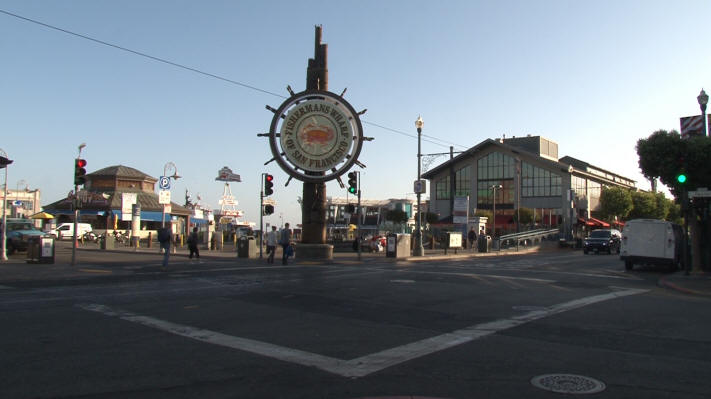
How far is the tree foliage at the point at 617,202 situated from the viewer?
7200 cm

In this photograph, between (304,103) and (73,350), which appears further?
(304,103)

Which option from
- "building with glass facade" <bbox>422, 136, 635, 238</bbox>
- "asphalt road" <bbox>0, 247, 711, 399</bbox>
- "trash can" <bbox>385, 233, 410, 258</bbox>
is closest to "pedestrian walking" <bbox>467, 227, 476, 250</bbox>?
"trash can" <bbox>385, 233, 410, 258</bbox>

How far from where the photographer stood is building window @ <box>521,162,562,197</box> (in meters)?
72.3

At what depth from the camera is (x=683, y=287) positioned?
50.5ft

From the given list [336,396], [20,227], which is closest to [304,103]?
[20,227]

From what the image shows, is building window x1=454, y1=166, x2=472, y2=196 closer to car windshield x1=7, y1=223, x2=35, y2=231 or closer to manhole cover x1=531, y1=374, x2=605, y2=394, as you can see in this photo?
car windshield x1=7, y1=223, x2=35, y2=231

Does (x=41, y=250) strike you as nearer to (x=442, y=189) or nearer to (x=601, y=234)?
(x=601, y=234)

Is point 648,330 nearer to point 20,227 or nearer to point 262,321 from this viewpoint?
point 262,321

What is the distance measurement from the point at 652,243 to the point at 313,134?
53.8 feet

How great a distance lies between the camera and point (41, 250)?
20516mm

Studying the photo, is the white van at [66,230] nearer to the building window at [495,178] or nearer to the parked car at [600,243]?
the parked car at [600,243]

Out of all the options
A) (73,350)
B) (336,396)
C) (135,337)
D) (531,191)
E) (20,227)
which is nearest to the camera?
(336,396)

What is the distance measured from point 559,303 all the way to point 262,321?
653cm

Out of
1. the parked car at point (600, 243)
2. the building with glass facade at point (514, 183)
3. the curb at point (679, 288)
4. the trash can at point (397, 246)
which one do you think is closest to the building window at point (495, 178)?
the building with glass facade at point (514, 183)
